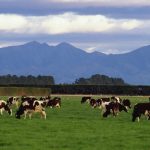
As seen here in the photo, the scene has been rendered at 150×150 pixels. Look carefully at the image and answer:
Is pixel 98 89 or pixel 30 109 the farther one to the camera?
pixel 98 89

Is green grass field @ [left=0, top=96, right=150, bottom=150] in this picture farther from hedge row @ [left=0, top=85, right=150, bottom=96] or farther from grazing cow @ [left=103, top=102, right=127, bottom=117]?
hedge row @ [left=0, top=85, right=150, bottom=96]

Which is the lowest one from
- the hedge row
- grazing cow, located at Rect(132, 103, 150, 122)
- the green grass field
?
the green grass field

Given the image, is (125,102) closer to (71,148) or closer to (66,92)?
(71,148)

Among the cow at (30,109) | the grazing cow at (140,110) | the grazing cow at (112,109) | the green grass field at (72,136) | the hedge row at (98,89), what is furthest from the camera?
the hedge row at (98,89)

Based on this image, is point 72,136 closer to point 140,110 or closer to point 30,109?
point 140,110

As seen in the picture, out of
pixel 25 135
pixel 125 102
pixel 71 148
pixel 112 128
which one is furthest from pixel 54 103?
pixel 71 148

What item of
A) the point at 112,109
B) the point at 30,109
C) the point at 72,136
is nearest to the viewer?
the point at 72,136

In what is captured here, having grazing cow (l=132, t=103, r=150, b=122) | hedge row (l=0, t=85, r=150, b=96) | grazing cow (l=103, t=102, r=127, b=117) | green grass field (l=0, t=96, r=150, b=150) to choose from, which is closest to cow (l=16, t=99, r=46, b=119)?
grazing cow (l=103, t=102, r=127, b=117)

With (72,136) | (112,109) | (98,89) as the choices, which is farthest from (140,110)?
(98,89)

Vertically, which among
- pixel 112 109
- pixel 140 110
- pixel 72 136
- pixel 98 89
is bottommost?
pixel 72 136

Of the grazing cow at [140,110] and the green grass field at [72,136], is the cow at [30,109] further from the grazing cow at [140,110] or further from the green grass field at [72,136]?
the grazing cow at [140,110]

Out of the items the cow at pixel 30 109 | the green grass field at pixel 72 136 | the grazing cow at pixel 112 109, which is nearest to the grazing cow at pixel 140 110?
the grazing cow at pixel 112 109

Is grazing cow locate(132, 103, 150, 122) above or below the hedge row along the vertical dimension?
below

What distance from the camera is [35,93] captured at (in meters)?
85.8
